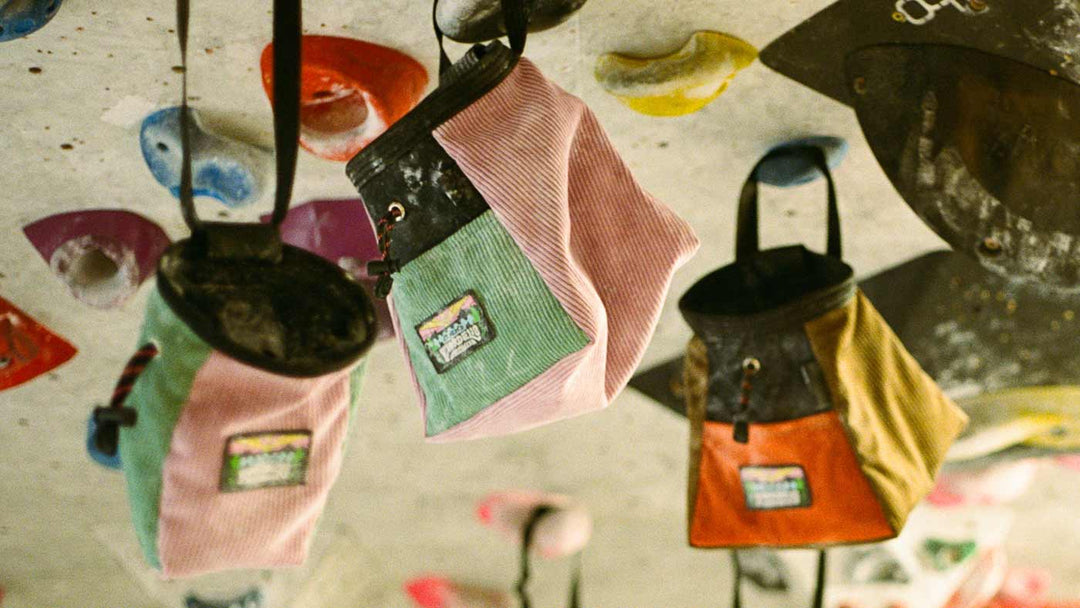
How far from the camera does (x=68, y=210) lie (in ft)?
4.84

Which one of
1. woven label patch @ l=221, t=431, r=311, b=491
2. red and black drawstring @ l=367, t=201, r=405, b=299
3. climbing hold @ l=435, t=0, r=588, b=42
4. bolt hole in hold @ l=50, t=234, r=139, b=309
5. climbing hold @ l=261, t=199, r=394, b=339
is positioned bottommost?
bolt hole in hold @ l=50, t=234, r=139, b=309

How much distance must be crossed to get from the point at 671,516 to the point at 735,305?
1.05m

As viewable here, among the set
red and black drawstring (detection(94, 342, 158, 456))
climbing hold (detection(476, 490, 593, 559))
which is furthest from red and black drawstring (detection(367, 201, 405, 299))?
climbing hold (detection(476, 490, 593, 559))

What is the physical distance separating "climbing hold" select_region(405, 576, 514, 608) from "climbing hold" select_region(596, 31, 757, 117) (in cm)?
150

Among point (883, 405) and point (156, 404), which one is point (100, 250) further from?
point (883, 405)

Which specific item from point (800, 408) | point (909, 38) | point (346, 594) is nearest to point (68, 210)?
point (800, 408)

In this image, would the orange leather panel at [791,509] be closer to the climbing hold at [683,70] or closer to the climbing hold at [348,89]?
the climbing hold at [683,70]

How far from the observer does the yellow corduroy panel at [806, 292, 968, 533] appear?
1.23 m

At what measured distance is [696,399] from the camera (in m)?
1.33

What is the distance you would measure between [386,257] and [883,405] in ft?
2.08

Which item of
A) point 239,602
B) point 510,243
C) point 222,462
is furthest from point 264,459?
point 239,602

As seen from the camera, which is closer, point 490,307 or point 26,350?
point 490,307

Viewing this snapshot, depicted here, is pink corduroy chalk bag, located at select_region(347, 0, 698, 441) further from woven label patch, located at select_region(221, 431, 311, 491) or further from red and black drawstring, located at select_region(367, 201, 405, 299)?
woven label patch, located at select_region(221, 431, 311, 491)

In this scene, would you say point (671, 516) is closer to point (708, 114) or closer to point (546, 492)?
point (546, 492)
